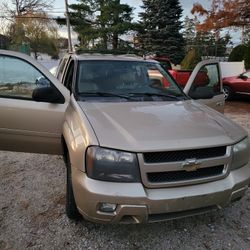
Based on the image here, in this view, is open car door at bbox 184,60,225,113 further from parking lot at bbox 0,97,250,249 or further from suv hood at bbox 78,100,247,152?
parking lot at bbox 0,97,250,249

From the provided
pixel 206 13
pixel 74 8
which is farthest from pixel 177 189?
pixel 74 8

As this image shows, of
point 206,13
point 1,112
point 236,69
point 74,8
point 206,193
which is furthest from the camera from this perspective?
point 74,8

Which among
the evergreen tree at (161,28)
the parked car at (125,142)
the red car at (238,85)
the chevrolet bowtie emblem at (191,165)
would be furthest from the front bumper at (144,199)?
the evergreen tree at (161,28)

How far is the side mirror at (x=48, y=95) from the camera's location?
138 inches

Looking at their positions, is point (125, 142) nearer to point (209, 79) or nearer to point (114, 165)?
point (114, 165)

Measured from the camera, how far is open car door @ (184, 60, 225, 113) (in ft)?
14.0

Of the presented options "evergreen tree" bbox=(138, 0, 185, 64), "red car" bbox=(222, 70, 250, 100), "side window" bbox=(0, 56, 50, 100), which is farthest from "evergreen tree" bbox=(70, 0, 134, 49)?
"side window" bbox=(0, 56, 50, 100)

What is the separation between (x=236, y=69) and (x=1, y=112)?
1502 cm

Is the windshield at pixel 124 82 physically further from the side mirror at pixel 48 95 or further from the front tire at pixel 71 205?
the front tire at pixel 71 205

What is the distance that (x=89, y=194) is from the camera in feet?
7.88

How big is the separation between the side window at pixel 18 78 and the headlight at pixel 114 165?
1618 mm

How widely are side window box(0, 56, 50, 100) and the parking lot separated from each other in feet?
3.90

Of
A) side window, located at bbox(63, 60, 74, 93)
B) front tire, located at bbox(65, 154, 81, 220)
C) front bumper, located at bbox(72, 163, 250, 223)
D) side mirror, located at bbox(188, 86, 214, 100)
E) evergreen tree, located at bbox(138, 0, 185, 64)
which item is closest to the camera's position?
front bumper, located at bbox(72, 163, 250, 223)

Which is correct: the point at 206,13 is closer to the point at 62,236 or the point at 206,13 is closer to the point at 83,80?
the point at 83,80
